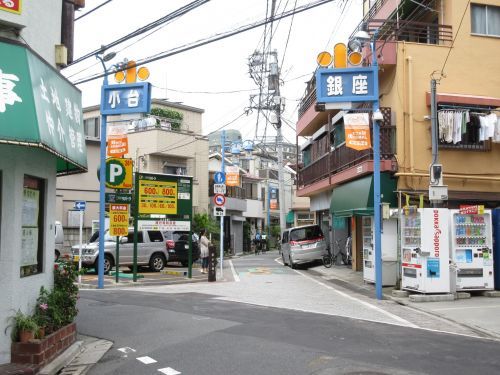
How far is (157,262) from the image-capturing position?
23.5 m

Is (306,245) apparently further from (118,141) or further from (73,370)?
(73,370)

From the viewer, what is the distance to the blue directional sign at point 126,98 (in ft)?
51.9

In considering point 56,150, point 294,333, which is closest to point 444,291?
point 294,333

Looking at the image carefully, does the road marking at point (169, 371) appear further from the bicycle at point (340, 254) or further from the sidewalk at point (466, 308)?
the bicycle at point (340, 254)

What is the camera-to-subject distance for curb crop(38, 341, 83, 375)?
6.63 metres

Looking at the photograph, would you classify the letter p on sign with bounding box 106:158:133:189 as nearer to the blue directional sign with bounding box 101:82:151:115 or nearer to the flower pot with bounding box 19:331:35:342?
the blue directional sign with bounding box 101:82:151:115

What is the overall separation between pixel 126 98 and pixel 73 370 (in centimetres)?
1066

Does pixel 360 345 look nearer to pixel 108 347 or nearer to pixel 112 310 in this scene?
pixel 108 347

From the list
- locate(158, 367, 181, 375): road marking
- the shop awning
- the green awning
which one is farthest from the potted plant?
the green awning

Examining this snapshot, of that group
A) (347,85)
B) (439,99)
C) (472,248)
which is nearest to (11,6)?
(347,85)

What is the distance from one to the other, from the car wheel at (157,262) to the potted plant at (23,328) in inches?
655

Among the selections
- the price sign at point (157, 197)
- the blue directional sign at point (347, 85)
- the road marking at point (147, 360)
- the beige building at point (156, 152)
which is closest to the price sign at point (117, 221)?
the price sign at point (157, 197)

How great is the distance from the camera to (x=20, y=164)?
677 cm

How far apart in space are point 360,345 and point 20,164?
220 inches
